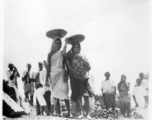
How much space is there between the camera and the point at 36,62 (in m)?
1.96

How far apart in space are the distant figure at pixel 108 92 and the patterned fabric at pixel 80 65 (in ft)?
0.64

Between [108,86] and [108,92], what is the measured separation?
0.18ft

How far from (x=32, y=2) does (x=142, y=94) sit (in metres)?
1.36

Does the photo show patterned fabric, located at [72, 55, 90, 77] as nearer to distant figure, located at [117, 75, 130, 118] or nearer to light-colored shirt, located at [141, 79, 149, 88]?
distant figure, located at [117, 75, 130, 118]

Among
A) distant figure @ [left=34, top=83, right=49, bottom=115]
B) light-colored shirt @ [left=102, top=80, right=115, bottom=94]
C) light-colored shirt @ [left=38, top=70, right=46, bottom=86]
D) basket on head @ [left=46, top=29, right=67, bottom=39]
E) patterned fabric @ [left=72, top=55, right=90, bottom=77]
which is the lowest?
distant figure @ [left=34, top=83, right=49, bottom=115]

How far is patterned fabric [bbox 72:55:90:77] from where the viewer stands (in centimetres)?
192

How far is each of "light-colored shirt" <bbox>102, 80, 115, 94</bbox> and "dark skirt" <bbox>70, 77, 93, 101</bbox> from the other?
13cm

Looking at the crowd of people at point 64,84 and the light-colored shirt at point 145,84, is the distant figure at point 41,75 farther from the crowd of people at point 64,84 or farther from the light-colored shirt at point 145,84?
the light-colored shirt at point 145,84

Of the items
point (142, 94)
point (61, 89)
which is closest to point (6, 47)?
point (61, 89)

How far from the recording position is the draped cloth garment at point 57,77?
76.5 inches

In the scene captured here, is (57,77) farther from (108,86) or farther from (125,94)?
(125,94)

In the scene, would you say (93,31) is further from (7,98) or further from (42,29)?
(7,98)

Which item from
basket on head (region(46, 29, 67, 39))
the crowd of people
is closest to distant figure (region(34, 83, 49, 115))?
the crowd of people

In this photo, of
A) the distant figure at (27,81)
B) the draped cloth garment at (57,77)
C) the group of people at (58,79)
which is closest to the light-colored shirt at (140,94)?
the group of people at (58,79)
